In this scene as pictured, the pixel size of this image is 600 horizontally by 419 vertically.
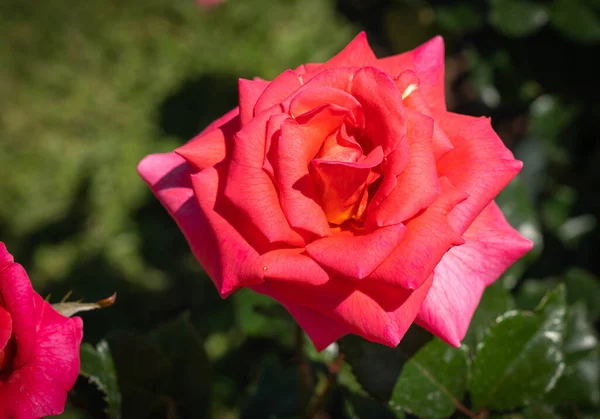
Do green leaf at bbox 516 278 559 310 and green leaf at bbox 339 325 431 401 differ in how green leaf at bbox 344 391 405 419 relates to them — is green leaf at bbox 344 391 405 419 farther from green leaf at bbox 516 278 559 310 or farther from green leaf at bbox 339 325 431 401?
green leaf at bbox 516 278 559 310

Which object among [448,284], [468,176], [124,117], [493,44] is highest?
[468,176]

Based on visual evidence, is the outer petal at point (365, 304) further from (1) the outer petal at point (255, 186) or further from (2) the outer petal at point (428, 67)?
(2) the outer petal at point (428, 67)

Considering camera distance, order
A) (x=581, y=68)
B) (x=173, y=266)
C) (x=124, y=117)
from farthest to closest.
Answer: (x=124, y=117) → (x=173, y=266) → (x=581, y=68)

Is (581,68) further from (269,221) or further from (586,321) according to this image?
(269,221)

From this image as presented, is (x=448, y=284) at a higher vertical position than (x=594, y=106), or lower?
higher

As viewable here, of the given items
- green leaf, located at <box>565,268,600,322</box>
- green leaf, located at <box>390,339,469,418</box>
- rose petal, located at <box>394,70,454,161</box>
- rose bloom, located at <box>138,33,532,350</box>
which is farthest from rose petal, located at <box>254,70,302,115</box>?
green leaf, located at <box>565,268,600,322</box>

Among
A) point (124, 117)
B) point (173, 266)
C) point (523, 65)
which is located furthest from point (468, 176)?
point (124, 117)

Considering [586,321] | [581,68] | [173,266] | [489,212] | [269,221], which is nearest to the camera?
[269,221]
